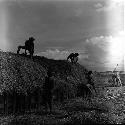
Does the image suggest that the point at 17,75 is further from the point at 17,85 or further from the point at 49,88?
the point at 49,88

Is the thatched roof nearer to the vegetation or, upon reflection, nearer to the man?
the vegetation

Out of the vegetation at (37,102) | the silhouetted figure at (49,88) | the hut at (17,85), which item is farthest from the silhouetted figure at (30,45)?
the silhouetted figure at (49,88)

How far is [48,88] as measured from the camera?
22.2 meters

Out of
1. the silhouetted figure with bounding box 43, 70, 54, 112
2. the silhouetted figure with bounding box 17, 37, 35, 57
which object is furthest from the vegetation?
the silhouetted figure with bounding box 17, 37, 35, 57

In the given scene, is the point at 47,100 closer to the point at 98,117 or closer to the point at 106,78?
the point at 98,117

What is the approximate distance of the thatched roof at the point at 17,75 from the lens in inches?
830

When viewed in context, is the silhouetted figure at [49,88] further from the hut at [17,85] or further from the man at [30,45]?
the man at [30,45]

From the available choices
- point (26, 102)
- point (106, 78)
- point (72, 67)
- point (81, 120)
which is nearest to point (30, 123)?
point (81, 120)

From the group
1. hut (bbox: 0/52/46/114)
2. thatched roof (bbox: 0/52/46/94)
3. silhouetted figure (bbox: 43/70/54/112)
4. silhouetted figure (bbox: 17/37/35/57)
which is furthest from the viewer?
silhouetted figure (bbox: 17/37/35/57)

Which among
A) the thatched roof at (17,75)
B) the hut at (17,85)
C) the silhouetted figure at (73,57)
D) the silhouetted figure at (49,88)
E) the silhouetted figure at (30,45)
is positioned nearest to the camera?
the hut at (17,85)

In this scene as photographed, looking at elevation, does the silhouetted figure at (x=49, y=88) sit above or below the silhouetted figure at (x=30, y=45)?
below

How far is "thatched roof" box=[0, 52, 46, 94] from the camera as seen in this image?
21.1 metres

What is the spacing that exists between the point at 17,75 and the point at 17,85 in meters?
0.98

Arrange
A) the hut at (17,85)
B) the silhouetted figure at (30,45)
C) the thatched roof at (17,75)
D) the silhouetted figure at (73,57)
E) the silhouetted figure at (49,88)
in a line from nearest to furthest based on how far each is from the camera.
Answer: the hut at (17,85) < the thatched roof at (17,75) < the silhouetted figure at (49,88) < the silhouetted figure at (30,45) < the silhouetted figure at (73,57)
